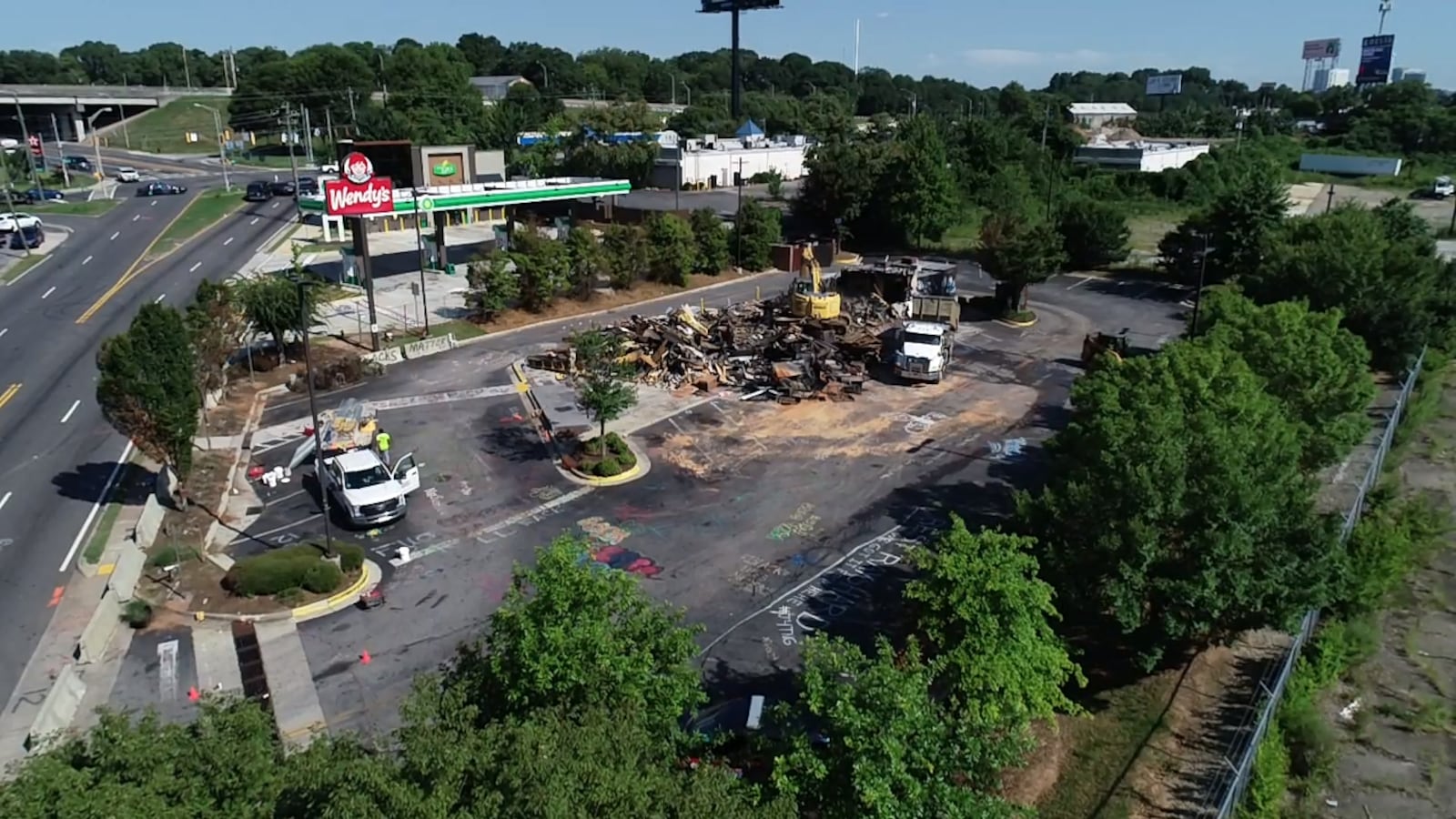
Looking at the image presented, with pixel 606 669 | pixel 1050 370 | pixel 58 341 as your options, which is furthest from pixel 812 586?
pixel 58 341

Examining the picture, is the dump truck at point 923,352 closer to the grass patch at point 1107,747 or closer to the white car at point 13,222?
the grass patch at point 1107,747

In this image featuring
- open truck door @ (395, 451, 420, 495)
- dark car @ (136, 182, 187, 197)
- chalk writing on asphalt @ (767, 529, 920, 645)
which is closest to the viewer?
chalk writing on asphalt @ (767, 529, 920, 645)

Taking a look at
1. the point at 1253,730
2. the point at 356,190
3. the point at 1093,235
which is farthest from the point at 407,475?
the point at 1093,235

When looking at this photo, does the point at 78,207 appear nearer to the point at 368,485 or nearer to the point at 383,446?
the point at 383,446

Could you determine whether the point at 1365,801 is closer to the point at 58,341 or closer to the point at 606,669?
the point at 606,669

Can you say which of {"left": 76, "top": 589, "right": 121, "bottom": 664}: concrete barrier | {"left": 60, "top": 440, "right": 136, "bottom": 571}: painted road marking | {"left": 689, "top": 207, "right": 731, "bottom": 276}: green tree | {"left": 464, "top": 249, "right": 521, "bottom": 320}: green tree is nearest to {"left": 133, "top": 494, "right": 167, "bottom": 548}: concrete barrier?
{"left": 60, "top": 440, "right": 136, "bottom": 571}: painted road marking

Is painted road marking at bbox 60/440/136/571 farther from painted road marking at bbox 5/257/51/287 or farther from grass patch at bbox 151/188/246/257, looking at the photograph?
grass patch at bbox 151/188/246/257

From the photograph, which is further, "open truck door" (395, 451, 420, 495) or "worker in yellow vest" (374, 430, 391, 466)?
"worker in yellow vest" (374, 430, 391, 466)

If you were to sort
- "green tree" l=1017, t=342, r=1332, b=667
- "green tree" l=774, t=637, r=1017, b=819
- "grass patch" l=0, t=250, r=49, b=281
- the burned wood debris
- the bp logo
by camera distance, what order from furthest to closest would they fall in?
1. "grass patch" l=0, t=250, r=49, b=281
2. the bp logo
3. the burned wood debris
4. "green tree" l=1017, t=342, r=1332, b=667
5. "green tree" l=774, t=637, r=1017, b=819
